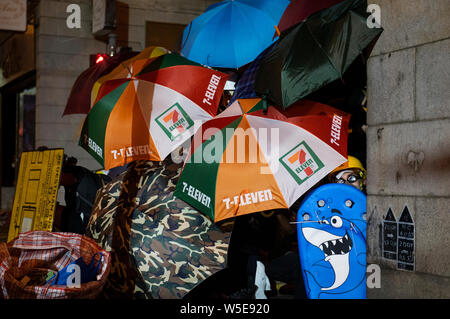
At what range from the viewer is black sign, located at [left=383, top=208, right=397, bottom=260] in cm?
495

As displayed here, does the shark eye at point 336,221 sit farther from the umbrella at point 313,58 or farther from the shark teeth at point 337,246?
the umbrella at point 313,58

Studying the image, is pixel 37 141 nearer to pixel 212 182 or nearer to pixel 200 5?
pixel 200 5

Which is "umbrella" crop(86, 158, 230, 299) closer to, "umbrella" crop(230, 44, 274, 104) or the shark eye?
the shark eye

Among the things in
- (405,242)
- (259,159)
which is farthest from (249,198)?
(405,242)

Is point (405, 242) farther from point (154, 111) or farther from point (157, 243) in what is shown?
point (154, 111)

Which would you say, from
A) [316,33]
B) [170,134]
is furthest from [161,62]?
[316,33]

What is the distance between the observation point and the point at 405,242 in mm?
4848

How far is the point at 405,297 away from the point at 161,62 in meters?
4.30

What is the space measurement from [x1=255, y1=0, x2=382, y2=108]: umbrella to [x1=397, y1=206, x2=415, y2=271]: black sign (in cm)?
158

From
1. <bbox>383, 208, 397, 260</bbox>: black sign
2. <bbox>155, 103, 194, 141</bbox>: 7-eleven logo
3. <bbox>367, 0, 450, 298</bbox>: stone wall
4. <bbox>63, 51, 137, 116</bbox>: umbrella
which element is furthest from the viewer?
<bbox>63, 51, 137, 116</bbox>: umbrella

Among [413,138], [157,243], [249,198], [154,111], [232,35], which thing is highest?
[232,35]

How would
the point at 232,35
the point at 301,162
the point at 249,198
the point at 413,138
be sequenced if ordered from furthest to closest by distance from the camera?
the point at 232,35 < the point at 301,162 < the point at 249,198 < the point at 413,138

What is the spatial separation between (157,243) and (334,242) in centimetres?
169

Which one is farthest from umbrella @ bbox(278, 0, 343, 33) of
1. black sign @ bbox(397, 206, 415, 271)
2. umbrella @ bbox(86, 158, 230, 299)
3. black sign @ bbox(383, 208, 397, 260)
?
black sign @ bbox(397, 206, 415, 271)
